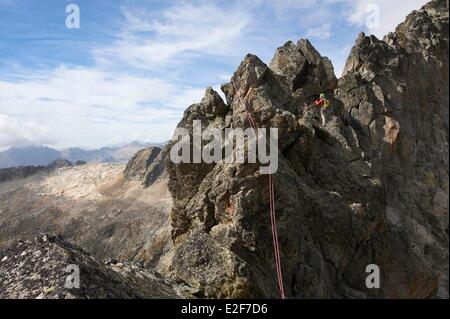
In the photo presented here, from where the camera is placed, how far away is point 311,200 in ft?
73.7

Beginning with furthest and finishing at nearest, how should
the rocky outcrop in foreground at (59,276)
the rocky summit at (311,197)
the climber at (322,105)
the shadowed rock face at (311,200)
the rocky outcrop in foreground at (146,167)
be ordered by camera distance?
the rocky outcrop in foreground at (146,167) < the climber at (322,105) < the shadowed rock face at (311,200) < the rocky summit at (311,197) < the rocky outcrop in foreground at (59,276)

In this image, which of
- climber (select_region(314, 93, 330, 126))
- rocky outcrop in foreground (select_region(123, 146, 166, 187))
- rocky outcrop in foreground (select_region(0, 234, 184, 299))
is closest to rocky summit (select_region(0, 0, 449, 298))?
rocky outcrop in foreground (select_region(0, 234, 184, 299))

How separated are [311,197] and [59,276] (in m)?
14.4

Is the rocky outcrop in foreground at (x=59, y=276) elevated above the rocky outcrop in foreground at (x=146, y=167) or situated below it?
below

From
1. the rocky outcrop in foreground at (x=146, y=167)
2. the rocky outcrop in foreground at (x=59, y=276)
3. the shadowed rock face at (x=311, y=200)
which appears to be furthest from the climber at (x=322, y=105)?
the rocky outcrop in foreground at (x=146, y=167)

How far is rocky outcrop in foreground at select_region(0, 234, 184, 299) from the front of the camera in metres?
11.6

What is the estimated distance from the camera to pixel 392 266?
27.5 m

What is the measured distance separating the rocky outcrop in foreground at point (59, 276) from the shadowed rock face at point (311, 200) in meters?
2.84

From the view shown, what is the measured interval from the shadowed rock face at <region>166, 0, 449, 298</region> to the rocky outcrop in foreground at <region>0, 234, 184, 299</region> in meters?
2.84

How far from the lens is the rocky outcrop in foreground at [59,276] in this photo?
11570mm

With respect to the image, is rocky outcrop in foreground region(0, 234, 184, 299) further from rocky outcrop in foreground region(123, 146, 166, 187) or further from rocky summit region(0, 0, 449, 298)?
rocky outcrop in foreground region(123, 146, 166, 187)

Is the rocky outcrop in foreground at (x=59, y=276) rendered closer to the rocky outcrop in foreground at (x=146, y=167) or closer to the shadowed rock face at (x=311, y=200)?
the shadowed rock face at (x=311, y=200)

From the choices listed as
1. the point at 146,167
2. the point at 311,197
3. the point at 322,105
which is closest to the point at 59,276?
the point at 311,197
